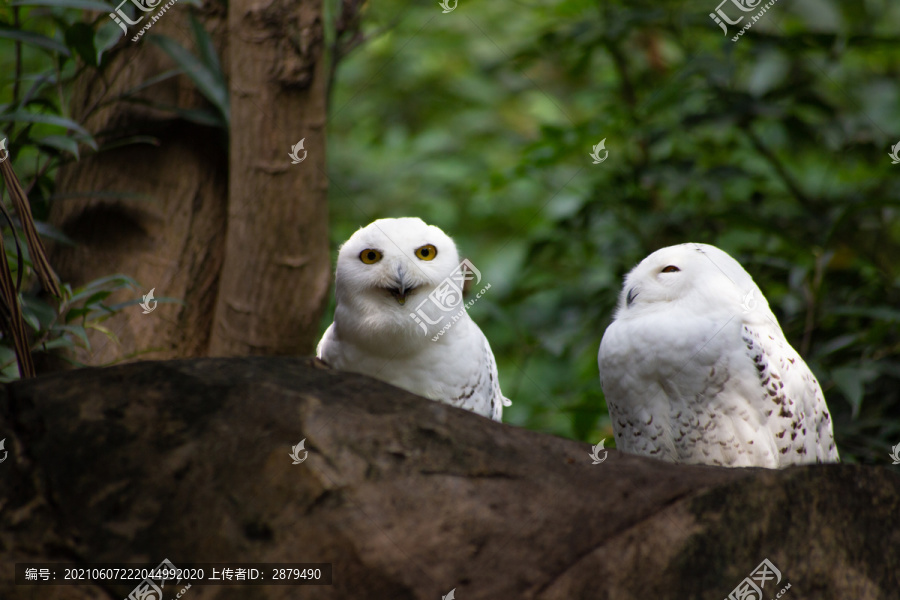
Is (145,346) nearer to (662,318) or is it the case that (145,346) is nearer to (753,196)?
(662,318)

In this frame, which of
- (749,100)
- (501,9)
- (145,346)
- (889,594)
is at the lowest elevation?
(889,594)

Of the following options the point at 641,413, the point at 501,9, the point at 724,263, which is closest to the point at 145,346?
the point at 641,413

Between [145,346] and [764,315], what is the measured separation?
2089mm

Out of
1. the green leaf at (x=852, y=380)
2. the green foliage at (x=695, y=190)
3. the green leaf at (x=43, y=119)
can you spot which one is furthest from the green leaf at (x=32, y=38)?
the green leaf at (x=852, y=380)

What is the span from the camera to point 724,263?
2141mm

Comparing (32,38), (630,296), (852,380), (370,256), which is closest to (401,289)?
(370,256)

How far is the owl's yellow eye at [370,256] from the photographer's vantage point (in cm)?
203

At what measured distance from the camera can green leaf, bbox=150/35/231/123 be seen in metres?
2.50

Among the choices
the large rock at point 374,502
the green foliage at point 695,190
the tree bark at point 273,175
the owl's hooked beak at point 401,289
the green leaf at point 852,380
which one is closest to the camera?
the large rock at point 374,502

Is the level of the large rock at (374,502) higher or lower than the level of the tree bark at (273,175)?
lower

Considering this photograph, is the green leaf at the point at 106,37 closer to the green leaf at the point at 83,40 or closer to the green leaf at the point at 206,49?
the green leaf at the point at 83,40

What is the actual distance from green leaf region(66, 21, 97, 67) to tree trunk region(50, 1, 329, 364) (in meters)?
0.17

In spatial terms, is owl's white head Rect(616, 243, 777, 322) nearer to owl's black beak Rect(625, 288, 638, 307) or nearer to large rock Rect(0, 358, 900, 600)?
owl's black beak Rect(625, 288, 638, 307)

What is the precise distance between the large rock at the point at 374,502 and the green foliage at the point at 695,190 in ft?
3.48
